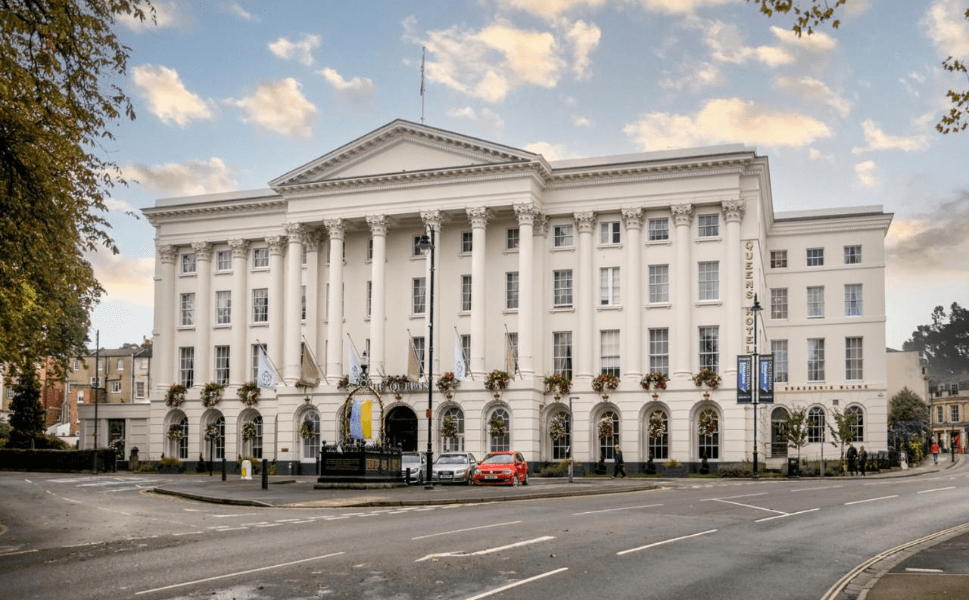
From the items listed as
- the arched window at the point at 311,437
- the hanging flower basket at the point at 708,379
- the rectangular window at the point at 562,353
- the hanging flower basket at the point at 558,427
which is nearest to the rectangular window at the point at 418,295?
the rectangular window at the point at 562,353

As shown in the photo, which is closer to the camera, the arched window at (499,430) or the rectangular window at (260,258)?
the arched window at (499,430)

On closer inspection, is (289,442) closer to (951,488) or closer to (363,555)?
(951,488)

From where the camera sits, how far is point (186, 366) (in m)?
68.6

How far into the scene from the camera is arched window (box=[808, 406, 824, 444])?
63.0 m

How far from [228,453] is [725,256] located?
3240 cm

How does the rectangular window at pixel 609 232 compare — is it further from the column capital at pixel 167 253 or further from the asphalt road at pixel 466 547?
the asphalt road at pixel 466 547

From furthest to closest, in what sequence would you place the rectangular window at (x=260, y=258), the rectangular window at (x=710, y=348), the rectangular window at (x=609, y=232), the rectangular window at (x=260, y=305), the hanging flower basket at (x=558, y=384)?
the rectangular window at (x=260, y=258), the rectangular window at (x=260, y=305), the rectangular window at (x=609, y=232), the hanging flower basket at (x=558, y=384), the rectangular window at (x=710, y=348)

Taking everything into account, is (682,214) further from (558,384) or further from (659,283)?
(558,384)

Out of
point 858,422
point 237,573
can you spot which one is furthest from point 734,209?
point 237,573

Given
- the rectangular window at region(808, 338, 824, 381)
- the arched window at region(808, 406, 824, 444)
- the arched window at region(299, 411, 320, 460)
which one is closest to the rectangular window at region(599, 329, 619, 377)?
the arched window at region(808, 406, 824, 444)

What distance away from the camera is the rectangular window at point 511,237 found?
199ft

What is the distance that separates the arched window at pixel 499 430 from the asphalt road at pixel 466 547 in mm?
24995

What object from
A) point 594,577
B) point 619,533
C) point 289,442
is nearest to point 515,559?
point 594,577

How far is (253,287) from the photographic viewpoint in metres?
67.1
